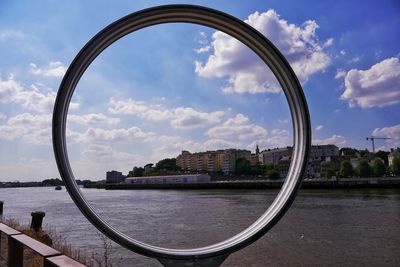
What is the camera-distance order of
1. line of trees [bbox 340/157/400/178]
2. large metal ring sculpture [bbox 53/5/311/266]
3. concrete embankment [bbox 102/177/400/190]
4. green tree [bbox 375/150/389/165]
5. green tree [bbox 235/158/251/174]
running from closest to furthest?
large metal ring sculpture [bbox 53/5/311/266] → concrete embankment [bbox 102/177/400/190] → line of trees [bbox 340/157/400/178] → green tree [bbox 235/158/251/174] → green tree [bbox 375/150/389/165]

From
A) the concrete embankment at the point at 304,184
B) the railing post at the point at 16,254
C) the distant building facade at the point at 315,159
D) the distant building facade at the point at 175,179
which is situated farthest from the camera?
the distant building facade at the point at 315,159

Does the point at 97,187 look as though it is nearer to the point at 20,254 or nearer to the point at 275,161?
the point at 275,161

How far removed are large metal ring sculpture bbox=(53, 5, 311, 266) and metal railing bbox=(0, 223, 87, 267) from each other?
0.62m

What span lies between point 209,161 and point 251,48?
3816 inches

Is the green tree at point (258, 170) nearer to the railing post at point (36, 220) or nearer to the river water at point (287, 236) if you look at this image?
the river water at point (287, 236)

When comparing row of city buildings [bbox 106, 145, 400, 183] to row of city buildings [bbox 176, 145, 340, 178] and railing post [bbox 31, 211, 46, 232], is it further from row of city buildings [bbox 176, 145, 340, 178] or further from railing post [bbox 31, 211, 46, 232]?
railing post [bbox 31, 211, 46, 232]

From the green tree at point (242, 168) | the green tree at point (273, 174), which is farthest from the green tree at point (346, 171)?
the green tree at point (242, 168)

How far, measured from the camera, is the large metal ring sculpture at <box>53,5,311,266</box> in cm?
324

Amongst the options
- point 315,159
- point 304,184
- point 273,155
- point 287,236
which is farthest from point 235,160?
point 287,236

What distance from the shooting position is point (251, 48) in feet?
12.2

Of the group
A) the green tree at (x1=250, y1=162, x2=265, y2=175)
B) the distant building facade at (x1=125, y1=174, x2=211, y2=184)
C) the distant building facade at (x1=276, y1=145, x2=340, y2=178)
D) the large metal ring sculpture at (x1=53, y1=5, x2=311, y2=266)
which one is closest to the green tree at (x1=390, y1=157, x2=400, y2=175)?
the distant building facade at (x1=276, y1=145, x2=340, y2=178)

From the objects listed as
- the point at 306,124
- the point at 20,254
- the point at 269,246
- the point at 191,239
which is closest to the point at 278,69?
the point at 306,124

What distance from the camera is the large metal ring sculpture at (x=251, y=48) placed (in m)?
3.24

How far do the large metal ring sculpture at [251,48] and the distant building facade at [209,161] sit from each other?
85.8 m
